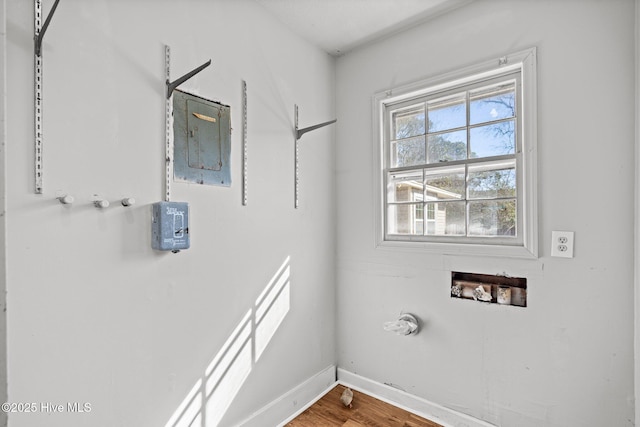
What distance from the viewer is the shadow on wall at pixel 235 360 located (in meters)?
1.61

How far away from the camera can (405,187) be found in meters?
2.33

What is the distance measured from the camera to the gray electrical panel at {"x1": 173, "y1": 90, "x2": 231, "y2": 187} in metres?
1.58

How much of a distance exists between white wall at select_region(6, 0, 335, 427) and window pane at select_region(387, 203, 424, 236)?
0.73 meters

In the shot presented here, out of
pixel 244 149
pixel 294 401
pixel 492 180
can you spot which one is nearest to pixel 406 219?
pixel 492 180

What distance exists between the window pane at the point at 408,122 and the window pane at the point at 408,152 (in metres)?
0.05

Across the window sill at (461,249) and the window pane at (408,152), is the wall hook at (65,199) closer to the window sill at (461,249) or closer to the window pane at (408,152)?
the window sill at (461,249)

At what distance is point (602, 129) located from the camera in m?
1.58

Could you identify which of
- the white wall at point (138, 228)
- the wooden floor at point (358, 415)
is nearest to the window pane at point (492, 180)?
the white wall at point (138, 228)

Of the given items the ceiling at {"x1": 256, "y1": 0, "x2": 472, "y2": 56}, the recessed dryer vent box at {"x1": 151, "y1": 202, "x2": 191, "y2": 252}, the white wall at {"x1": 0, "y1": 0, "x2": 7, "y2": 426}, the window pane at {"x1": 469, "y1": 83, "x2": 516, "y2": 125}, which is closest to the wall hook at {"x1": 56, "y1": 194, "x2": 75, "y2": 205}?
the white wall at {"x1": 0, "y1": 0, "x2": 7, "y2": 426}

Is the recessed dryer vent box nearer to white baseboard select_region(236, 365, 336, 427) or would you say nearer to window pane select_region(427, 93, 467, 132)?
white baseboard select_region(236, 365, 336, 427)

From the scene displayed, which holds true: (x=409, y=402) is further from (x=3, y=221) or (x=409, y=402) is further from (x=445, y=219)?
(x=3, y=221)

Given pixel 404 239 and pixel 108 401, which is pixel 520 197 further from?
pixel 108 401

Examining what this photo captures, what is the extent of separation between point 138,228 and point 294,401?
157 cm

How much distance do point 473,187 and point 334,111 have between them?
1.26 metres
